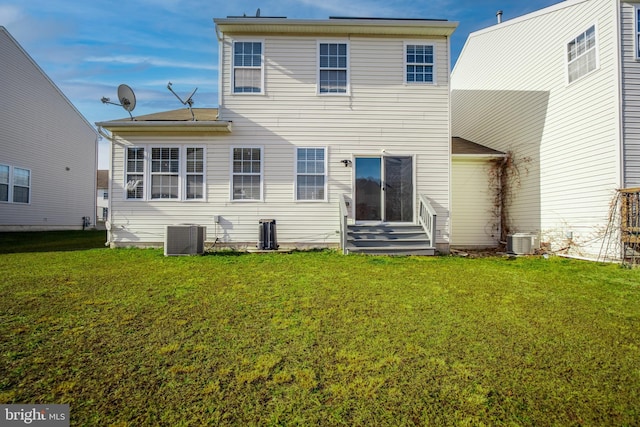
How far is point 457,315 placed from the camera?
387 cm

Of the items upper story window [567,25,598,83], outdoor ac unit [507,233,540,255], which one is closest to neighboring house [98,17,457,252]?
outdoor ac unit [507,233,540,255]

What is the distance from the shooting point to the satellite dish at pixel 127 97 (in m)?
9.07

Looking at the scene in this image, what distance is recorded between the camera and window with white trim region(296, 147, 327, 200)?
918cm

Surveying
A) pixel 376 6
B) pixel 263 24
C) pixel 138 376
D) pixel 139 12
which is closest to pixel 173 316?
pixel 138 376

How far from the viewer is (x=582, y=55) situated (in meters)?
8.24

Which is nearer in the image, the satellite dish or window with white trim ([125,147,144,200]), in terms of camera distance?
the satellite dish

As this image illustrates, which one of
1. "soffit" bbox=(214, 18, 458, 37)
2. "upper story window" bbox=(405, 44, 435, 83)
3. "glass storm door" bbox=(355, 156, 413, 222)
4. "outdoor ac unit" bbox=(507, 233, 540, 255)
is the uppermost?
"soffit" bbox=(214, 18, 458, 37)

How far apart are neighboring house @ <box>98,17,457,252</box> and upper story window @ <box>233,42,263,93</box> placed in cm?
3

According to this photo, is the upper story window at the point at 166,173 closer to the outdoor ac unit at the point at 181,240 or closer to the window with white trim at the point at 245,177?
the window with white trim at the point at 245,177

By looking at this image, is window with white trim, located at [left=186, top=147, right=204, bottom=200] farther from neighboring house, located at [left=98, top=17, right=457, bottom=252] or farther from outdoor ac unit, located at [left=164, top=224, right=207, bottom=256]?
outdoor ac unit, located at [left=164, top=224, right=207, bottom=256]

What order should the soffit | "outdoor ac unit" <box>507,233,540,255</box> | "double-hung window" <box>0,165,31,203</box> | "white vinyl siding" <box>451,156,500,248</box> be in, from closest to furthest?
the soffit → "outdoor ac unit" <box>507,233,540,255</box> → "white vinyl siding" <box>451,156,500,248</box> → "double-hung window" <box>0,165,31,203</box>

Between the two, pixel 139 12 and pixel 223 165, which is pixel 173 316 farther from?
pixel 139 12

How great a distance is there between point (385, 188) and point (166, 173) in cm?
630

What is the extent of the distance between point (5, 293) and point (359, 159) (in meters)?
7.77
